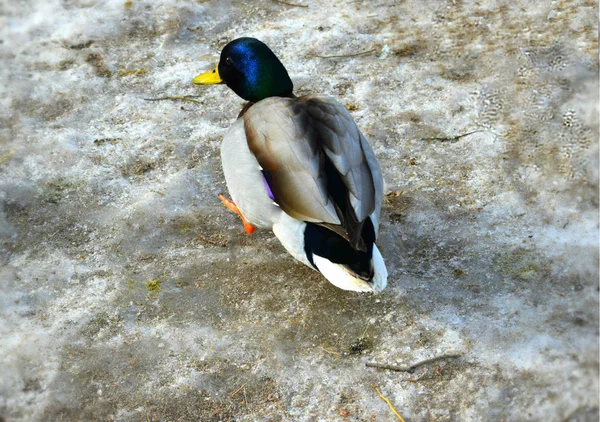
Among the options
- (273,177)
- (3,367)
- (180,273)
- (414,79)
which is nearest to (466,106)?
(414,79)

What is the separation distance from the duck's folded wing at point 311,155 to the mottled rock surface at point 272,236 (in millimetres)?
618

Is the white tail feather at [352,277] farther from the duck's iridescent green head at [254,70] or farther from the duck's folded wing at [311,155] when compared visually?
the duck's iridescent green head at [254,70]

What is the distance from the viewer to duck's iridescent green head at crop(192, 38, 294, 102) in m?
4.15

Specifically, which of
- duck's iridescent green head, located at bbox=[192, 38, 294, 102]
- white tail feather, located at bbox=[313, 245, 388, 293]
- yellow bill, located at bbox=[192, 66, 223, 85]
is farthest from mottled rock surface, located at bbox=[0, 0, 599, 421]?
duck's iridescent green head, located at bbox=[192, 38, 294, 102]

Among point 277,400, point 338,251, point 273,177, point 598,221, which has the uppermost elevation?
point 273,177

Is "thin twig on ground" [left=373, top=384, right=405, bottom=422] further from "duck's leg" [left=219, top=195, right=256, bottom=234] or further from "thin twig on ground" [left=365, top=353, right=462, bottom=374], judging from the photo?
"duck's leg" [left=219, top=195, right=256, bottom=234]

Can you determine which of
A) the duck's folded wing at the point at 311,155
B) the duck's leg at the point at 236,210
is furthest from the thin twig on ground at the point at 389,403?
the duck's leg at the point at 236,210

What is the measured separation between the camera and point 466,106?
478 cm

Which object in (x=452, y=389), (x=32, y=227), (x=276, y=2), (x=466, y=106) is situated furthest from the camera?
(x=276, y=2)

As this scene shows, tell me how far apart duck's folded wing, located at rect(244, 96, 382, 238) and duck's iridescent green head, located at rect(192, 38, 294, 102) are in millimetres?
529

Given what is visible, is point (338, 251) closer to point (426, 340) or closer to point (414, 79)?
point (426, 340)

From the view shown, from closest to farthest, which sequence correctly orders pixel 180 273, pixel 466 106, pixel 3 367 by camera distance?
pixel 3 367 < pixel 180 273 < pixel 466 106

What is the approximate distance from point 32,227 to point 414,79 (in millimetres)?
2723

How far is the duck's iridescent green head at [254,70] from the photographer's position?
4.15m
